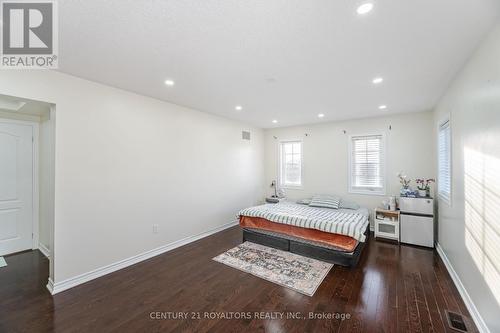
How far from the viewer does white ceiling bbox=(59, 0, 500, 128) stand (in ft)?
5.16

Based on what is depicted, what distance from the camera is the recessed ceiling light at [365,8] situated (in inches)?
59.0

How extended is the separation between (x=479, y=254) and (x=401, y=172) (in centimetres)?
288

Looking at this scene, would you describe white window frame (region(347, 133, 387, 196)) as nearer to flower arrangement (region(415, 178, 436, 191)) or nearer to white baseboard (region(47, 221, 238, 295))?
flower arrangement (region(415, 178, 436, 191))

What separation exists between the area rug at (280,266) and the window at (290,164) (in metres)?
2.61

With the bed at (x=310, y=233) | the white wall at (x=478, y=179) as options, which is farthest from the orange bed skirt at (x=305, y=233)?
the white wall at (x=478, y=179)

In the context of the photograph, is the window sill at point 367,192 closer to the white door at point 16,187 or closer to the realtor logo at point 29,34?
the realtor logo at point 29,34

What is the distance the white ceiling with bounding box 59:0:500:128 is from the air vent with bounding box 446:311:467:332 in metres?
2.63

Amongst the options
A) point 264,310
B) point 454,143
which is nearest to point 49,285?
point 264,310

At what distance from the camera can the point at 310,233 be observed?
348 cm

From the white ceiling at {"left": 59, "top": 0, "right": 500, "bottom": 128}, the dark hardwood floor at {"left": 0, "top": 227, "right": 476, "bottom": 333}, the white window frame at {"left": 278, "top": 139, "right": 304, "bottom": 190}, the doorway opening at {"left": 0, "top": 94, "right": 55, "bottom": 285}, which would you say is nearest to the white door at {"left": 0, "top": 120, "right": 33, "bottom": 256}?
the doorway opening at {"left": 0, "top": 94, "right": 55, "bottom": 285}

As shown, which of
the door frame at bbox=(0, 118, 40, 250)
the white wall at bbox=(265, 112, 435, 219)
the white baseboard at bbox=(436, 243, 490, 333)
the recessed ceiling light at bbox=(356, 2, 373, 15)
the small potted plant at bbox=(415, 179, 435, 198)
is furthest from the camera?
the white wall at bbox=(265, 112, 435, 219)

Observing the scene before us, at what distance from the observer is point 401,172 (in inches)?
180

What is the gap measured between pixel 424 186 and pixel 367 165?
3.64 ft

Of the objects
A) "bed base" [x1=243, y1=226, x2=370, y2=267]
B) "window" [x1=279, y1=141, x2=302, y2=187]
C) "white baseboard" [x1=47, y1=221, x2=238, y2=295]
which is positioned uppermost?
"window" [x1=279, y1=141, x2=302, y2=187]
